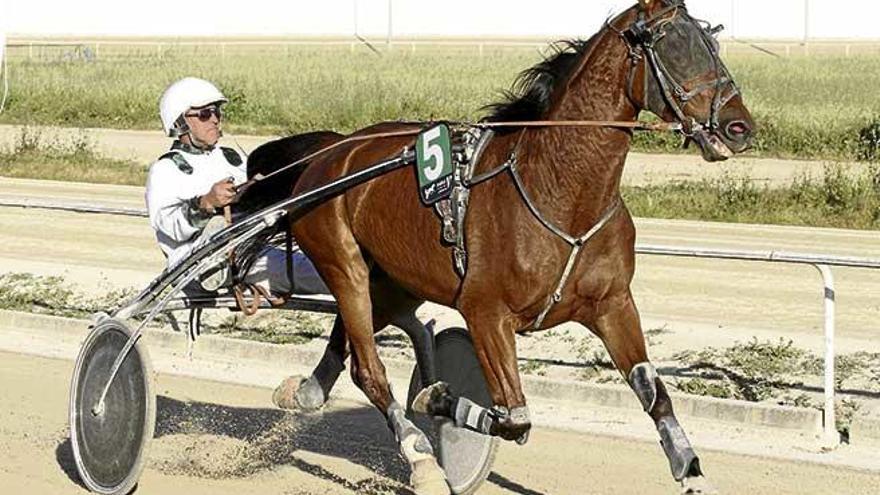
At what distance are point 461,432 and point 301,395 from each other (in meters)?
0.73

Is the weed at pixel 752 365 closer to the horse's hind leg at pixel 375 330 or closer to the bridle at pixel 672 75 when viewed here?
the horse's hind leg at pixel 375 330

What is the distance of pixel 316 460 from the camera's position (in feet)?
23.2

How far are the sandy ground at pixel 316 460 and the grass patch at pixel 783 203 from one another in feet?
29.3

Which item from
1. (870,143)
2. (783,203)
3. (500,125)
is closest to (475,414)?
(500,125)

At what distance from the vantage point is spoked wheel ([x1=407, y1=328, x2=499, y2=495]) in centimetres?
638

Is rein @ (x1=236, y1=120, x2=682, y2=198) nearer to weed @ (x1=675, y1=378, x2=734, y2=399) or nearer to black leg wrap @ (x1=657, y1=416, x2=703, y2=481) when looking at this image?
black leg wrap @ (x1=657, y1=416, x2=703, y2=481)

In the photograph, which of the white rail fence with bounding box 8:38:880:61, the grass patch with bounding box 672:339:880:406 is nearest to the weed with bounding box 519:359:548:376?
the grass patch with bounding box 672:339:880:406

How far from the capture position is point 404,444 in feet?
19.5

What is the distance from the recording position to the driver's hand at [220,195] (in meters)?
6.54

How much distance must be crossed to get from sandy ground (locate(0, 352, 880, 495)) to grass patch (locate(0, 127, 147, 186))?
12697 millimetres

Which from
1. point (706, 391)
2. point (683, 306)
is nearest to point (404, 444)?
point (706, 391)

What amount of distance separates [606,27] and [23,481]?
306 cm

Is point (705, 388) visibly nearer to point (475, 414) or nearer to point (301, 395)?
point (301, 395)

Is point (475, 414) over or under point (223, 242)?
under
